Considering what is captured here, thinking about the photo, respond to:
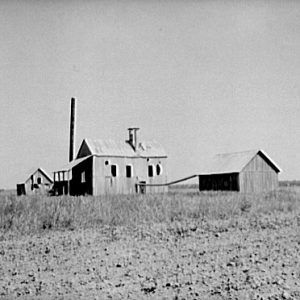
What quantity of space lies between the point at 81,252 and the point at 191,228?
317 centimetres

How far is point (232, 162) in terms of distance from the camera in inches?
1446

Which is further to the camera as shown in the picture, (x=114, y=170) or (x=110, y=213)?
(x=114, y=170)

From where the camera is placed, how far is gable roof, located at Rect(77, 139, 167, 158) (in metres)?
33.1

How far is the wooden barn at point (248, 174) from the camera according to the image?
34.1 metres

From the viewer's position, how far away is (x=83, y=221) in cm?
1085

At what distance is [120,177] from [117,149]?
2.57 metres

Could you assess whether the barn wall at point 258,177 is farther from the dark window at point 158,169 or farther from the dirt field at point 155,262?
the dirt field at point 155,262

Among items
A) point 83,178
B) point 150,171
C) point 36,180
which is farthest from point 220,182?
point 36,180

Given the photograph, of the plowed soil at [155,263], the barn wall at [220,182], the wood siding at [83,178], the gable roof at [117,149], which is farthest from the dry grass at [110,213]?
the barn wall at [220,182]

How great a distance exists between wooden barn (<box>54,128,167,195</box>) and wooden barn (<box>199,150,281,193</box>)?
5280 mm

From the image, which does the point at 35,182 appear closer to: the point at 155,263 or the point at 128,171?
the point at 128,171

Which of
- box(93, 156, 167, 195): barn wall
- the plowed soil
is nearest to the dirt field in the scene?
the plowed soil

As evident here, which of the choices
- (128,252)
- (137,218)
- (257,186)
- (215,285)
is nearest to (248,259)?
(215,285)

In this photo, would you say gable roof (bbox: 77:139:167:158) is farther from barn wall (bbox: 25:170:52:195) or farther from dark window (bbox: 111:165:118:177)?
barn wall (bbox: 25:170:52:195)
